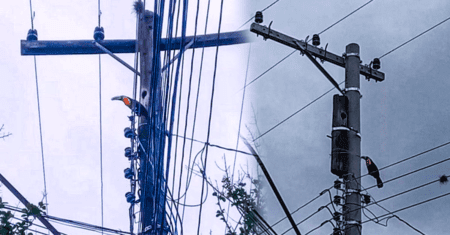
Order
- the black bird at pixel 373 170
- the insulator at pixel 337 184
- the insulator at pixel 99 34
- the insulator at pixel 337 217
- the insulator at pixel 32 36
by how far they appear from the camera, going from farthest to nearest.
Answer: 1. the insulator at pixel 32 36
2. the insulator at pixel 99 34
3. the black bird at pixel 373 170
4. the insulator at pixel 337 184
5. the insulator at pixel 337 217

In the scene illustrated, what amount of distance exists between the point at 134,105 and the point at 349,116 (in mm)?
2690

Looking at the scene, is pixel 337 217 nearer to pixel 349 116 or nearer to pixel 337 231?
pixel 337 231

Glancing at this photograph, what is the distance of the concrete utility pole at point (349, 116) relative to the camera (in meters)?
7.87

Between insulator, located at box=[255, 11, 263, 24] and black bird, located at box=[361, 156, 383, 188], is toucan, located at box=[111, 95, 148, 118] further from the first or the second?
black bird, located at box=[361, 156, 383, 188]

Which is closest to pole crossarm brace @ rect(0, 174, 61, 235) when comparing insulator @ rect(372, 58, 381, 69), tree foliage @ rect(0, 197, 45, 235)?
tree foliage @ rect(0, 197, 45, 235)

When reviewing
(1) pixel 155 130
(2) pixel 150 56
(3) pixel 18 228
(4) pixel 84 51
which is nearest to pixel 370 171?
(1) pixel 155 130

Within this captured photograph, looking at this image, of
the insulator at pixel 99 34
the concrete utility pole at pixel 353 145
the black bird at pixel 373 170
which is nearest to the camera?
the concrete utility pole at pixel 353 145

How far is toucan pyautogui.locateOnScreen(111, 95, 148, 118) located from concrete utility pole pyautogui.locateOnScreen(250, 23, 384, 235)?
1695mm

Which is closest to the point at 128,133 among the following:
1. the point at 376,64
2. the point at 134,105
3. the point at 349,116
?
the point at 134,105

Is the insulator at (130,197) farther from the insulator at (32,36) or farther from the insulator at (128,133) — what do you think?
the insulator at (32,36)

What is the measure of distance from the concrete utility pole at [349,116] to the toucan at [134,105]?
1.70m

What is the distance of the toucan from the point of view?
361 inches

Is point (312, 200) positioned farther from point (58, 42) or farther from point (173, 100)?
point (58, 42)

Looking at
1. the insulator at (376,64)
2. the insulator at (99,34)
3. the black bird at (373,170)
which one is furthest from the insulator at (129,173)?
the insulator at (376,64)
